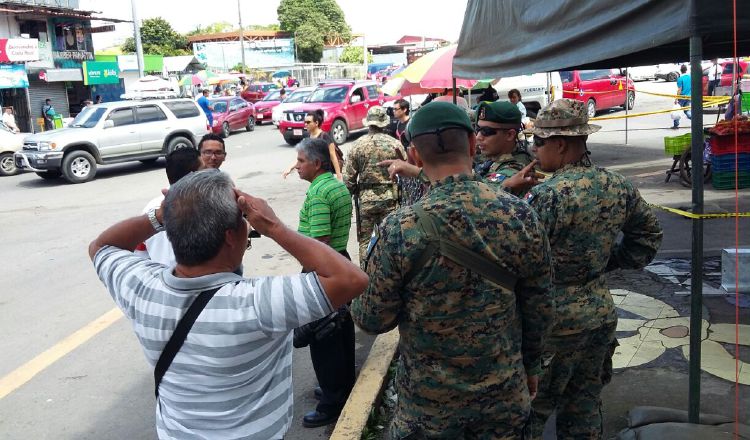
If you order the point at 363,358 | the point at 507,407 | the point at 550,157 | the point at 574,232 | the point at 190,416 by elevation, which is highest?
the point at 550,157

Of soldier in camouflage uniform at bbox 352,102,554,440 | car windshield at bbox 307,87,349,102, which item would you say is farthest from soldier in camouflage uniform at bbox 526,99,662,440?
car windshield at bbox 307,87,349,102

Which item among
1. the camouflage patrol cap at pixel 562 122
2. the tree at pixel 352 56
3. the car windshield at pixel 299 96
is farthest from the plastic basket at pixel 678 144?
the tree at pixel 352 56

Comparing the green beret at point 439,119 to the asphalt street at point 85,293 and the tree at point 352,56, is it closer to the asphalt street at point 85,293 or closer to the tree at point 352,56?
the asphalt street at point 85,293

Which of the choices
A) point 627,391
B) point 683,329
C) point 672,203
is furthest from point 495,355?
point 672,203

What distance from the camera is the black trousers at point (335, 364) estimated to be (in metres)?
4.22

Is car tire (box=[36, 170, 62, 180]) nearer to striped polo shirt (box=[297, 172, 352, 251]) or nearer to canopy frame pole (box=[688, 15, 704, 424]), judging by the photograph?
striped polo shirt (box=[297, 172, 352, 251])

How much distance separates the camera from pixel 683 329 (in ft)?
17.4

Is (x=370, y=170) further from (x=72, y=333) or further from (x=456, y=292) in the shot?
(x=456, y=292)

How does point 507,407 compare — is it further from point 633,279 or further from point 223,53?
point 223,53

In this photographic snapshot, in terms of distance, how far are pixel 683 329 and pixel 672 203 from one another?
16.1ft

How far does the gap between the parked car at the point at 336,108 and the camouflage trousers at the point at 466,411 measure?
1734 cm

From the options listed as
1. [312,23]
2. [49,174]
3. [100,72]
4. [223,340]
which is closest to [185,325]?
[223,340]

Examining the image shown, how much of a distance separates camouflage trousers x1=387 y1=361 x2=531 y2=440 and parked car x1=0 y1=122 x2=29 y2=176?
1691 centimetres

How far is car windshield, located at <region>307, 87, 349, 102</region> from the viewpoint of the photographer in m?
21.1
